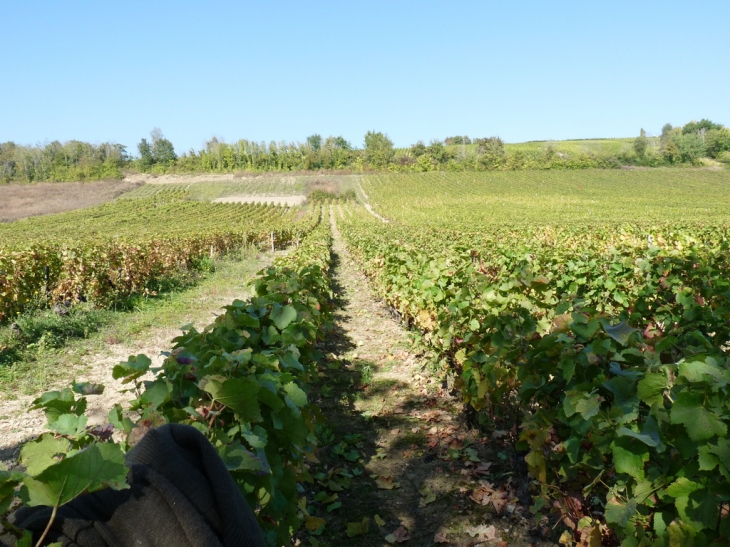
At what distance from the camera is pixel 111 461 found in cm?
108

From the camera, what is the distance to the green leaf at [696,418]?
1814 millimetres

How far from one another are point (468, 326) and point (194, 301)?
8.85 metres

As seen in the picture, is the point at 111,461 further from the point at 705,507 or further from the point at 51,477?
the point at 705,507

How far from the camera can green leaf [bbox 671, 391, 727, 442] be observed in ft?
5.95

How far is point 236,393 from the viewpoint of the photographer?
197 cm

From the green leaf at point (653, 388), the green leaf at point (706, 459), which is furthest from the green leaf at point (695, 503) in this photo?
the green leaf at point (653, 388)

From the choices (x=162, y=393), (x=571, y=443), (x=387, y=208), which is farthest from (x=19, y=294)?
(x=387, y=208)

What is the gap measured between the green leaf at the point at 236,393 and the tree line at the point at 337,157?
344 feet

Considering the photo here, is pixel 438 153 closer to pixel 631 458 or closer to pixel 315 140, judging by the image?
pixel 315 140

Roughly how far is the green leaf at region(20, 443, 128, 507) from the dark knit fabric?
10cm

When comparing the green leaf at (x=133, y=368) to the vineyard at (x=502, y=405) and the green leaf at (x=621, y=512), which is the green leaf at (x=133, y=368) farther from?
the green leaf at (x=621, y=512)

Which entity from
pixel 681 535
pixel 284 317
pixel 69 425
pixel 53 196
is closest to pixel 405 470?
pixel 284 317

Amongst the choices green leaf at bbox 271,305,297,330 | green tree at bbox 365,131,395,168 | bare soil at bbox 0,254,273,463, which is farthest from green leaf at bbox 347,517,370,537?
green tree at bbox 365,131,395,168

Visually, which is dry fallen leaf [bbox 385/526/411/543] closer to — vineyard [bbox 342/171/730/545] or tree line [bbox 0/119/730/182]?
vineyard [bbox 342/171/730/545]
